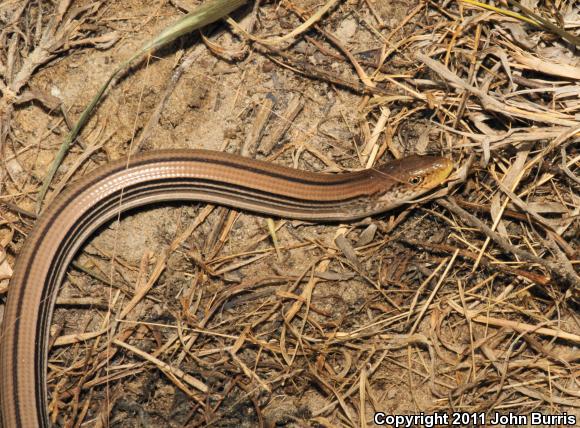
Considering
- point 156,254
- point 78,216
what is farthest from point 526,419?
point 78,216

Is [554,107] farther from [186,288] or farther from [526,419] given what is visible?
[186,288]

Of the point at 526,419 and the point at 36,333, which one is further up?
the point at 36,333

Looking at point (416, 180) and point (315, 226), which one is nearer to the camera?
point (416, 180)
